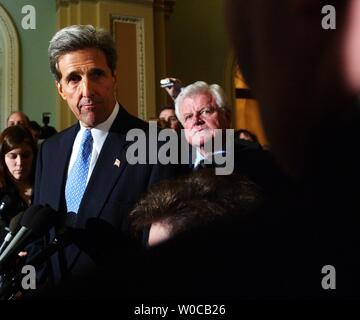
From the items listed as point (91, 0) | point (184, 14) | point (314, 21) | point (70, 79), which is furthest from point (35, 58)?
point (314, 21)

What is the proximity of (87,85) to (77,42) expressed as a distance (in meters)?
0.08

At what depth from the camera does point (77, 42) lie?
978 millimetres

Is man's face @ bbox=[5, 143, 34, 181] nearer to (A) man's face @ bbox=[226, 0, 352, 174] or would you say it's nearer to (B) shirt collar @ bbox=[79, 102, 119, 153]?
(B) shirt collar @ bbox=[79, 102, 119, 153]

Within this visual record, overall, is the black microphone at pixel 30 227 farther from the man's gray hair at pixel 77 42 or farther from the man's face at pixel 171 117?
the man's face at pixel 171 117

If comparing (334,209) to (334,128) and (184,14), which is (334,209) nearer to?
(334,128)

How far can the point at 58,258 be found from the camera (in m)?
0.87

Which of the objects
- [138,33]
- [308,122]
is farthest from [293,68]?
[138,33]

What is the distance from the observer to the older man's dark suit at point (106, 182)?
896mm

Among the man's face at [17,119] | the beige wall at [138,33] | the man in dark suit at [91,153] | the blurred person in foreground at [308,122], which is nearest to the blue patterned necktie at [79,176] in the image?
the man in dark suit at [91,153]

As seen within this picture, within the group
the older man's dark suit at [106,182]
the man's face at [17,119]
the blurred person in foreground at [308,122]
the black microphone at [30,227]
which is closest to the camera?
the blurred person in foreground at [308,122]

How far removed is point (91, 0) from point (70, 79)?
2488 millimetres

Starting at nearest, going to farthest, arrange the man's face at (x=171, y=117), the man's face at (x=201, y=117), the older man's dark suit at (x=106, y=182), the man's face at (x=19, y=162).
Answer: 1. the older man's dark suit at (x=106, y=182)
2. the man's face at (x=201, y=117)
3. the man's face at (x=19, y=162)
4. the man's face at (x=171, y=117)

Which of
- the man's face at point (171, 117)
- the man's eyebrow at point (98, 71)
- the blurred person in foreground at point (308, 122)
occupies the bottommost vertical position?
the blurred person in foreground at point (308, 122)

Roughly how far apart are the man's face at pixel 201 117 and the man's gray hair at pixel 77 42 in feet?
1.00
